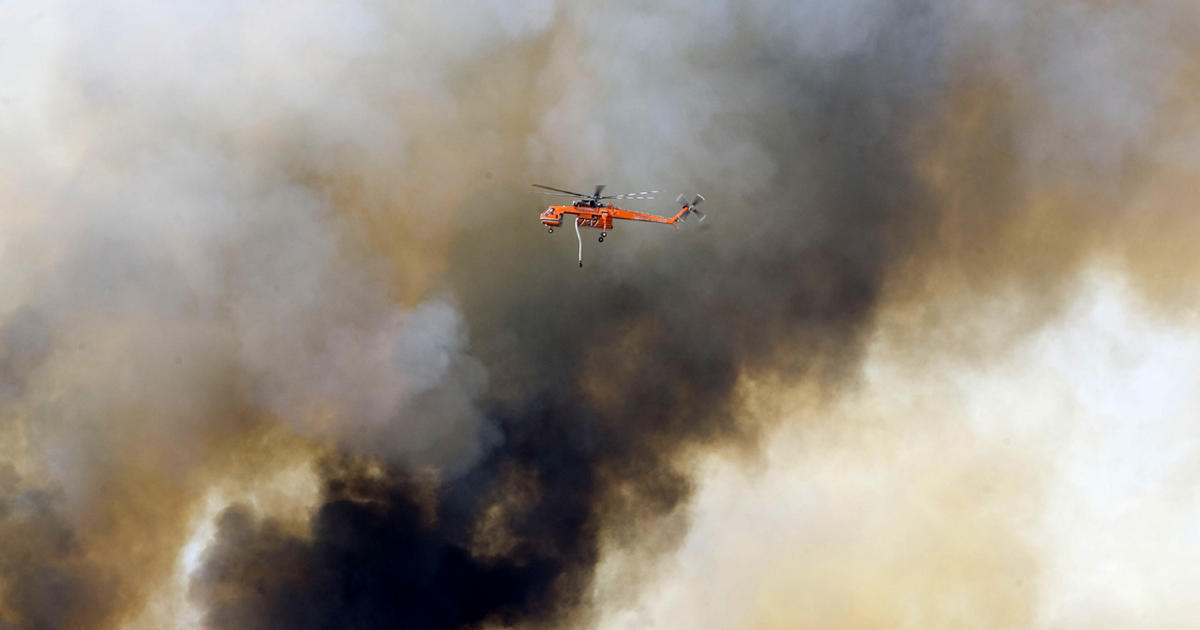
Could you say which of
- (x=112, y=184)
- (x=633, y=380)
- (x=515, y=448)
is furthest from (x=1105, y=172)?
(x=112, y=184)

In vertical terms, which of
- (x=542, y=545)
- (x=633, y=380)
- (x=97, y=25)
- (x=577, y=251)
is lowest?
(x=542, y=545)

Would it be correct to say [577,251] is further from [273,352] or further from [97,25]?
A: [97,25]

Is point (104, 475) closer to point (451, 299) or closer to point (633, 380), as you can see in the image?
point (451, 299)

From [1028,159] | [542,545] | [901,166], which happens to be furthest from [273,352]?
[1028,159]

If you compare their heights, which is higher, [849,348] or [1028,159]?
[1028,159]

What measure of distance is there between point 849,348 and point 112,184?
49.1 m

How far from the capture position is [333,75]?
75312mm

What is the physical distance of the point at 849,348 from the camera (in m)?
76.0

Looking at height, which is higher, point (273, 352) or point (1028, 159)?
point (1028, 159)

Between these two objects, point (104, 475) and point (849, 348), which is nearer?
point (104, 475)

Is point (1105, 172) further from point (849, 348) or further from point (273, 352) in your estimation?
point (273, 352)

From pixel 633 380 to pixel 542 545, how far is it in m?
12.3

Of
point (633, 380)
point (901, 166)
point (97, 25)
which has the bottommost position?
point (633, 380)

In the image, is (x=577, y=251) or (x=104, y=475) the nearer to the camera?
(x=104, y=475)
